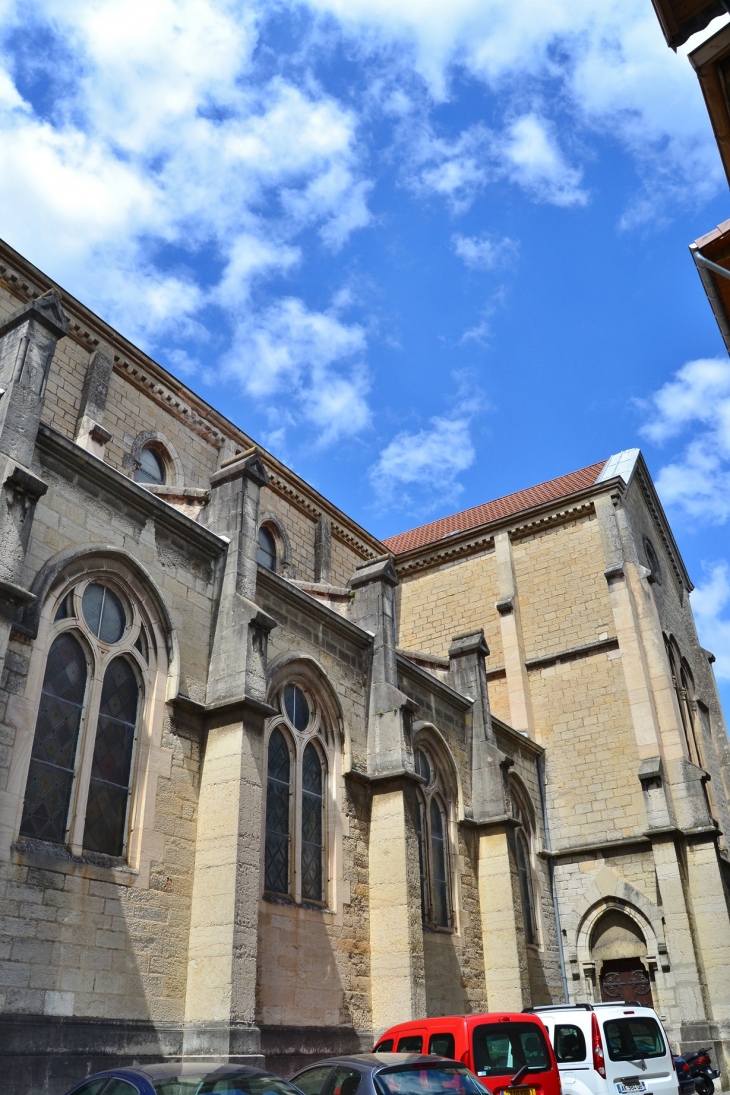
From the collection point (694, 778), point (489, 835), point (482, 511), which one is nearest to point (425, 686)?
point (489, 835)

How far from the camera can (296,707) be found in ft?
41.6

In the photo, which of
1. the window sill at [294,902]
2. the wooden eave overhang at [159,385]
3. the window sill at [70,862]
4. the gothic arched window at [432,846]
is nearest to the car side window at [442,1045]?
the window sill at [70,862]

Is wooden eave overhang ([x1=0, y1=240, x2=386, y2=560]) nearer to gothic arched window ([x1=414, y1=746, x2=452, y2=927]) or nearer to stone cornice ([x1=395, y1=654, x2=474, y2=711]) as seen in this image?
stone cornice ([x1=395, y1=654, x2=474, y2=711])

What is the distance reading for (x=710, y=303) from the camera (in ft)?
34.0

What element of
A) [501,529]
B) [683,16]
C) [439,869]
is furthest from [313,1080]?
[501,529]

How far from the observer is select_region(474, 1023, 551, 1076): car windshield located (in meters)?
7.54

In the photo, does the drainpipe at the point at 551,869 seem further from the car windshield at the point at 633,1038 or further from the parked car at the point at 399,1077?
the parked car at the point at 399,1077

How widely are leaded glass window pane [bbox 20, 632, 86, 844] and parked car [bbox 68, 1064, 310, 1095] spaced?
3274 mm

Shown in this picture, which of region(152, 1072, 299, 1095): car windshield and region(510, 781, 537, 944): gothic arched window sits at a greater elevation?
region(510, 781, 537, 944): gothic arched window

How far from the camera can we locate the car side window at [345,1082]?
20.0ft

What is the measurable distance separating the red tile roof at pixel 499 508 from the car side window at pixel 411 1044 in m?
16.8

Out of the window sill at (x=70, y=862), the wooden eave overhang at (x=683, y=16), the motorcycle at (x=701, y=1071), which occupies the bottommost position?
the motorcycle at (x=701, y=1071)

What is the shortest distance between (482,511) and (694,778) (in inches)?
442

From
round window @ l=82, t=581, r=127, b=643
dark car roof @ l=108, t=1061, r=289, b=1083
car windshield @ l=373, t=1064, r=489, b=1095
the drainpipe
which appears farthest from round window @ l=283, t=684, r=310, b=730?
the drainpipe
